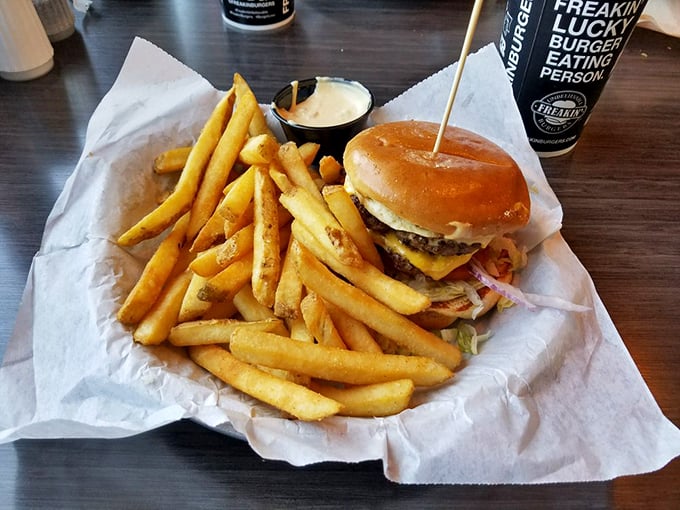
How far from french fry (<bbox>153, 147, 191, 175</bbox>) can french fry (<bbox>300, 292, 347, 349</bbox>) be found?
0.71m

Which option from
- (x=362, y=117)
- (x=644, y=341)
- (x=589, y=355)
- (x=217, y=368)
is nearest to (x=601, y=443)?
(x=589, y=355)

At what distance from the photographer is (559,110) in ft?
5.93

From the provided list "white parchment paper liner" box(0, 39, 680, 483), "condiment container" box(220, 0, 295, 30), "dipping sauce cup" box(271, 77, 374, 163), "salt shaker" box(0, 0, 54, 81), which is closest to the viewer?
"white parchment paper liner" box(0, 39, 680, 483)

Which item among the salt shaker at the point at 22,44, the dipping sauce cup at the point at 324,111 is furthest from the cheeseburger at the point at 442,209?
the salt shaker at the point at 22,44

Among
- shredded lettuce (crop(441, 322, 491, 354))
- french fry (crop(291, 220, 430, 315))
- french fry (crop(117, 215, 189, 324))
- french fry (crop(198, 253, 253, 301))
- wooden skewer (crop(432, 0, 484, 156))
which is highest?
wooden skewer (crop(432, 0, 484, 156))

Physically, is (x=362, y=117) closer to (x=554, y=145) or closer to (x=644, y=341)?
(x=554, y=145)

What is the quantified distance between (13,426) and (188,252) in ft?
1.93

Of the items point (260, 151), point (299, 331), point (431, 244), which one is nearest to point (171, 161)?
point (260, 151)

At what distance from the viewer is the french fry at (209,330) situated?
131 centimetres

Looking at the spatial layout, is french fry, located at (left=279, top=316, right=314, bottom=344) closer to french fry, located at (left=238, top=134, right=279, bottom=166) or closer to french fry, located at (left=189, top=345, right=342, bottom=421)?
french fry, located at (left=189, top=345, right=342, bottom=421)

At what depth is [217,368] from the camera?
4.25ft

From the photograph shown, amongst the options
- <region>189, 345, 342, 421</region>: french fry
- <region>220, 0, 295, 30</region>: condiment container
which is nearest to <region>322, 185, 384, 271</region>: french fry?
<region>189, 345, 342, 421</region>: french fry

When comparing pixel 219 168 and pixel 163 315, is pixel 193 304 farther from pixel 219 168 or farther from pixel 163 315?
pixel 219 168

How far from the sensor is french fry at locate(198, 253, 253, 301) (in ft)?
4.38
